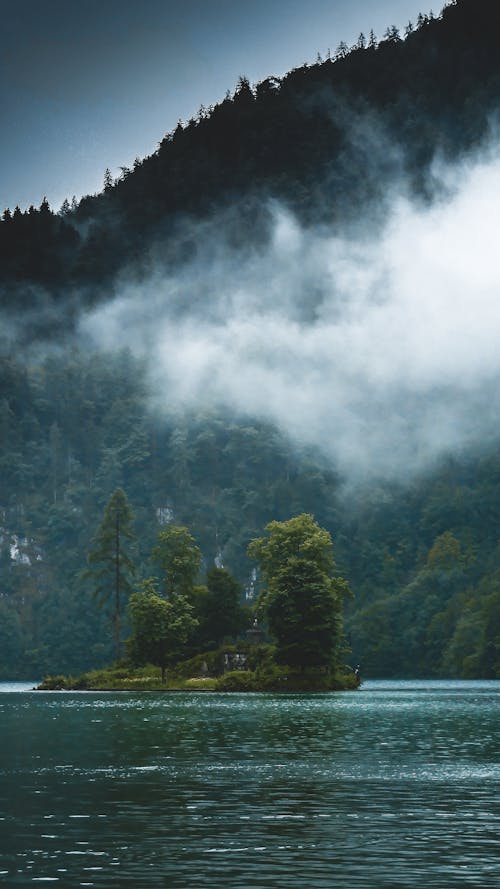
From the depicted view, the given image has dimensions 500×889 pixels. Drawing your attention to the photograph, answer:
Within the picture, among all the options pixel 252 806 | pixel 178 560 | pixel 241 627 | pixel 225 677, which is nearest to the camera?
pixel 252 806

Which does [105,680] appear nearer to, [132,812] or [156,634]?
[156,634]

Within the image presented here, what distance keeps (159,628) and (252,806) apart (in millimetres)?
124494

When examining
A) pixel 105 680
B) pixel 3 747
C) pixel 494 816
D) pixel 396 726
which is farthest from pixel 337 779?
pixel 105 680

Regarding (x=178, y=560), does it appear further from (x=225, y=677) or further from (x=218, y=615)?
(x=225, y=677)

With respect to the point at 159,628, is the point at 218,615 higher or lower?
higher

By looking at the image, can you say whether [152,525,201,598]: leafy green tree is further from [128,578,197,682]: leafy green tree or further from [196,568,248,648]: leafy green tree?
[128,578,197,682]: leafy green tree

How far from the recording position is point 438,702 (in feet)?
417

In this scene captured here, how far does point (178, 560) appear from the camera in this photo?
182625 millimetres

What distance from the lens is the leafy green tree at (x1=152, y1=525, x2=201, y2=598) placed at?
182m

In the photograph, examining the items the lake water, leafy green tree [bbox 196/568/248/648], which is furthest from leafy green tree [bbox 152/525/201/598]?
the lake water

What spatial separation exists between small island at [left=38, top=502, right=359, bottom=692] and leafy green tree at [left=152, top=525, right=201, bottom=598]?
0.14m

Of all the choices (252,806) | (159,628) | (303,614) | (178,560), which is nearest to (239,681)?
(303,614)

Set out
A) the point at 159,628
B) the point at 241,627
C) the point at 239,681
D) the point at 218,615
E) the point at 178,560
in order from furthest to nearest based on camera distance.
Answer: the point at 178,560 → the point at 241,627 → the point at 218,615 → the point at 159,628 → the point at 239,681

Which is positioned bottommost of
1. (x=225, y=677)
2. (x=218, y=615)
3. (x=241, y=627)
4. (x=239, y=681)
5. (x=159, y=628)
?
(x=239, y=681)
